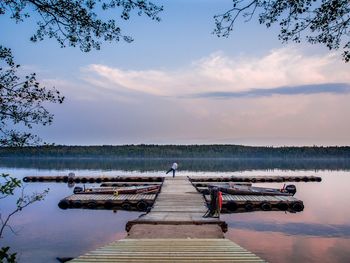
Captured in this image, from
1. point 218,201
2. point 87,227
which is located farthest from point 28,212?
point 218,201

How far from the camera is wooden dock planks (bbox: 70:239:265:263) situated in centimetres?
728

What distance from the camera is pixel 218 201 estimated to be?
13.6m

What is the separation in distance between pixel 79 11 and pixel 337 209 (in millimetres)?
24620

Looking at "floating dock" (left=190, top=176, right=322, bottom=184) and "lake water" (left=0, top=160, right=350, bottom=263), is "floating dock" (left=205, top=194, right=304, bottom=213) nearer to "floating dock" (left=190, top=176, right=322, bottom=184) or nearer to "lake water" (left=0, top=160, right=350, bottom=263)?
"lake water" (left=0, top=160, right=350, bottom=263)

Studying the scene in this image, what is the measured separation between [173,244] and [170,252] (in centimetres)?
80

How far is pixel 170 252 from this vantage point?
7875mm

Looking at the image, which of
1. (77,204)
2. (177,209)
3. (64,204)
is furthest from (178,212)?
(64,204)

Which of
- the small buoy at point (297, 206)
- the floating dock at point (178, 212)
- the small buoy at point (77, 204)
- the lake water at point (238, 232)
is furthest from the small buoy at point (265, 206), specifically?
the small buoy at point (77, 204)

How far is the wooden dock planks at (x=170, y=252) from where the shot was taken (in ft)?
23.9

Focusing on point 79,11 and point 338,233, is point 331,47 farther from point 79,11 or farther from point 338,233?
point 338,233

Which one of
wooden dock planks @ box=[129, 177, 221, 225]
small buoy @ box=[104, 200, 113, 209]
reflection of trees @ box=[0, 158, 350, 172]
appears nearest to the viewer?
wooden dock planks @ box=[129, 177, 221, 225]

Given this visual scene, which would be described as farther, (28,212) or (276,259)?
(28,212)

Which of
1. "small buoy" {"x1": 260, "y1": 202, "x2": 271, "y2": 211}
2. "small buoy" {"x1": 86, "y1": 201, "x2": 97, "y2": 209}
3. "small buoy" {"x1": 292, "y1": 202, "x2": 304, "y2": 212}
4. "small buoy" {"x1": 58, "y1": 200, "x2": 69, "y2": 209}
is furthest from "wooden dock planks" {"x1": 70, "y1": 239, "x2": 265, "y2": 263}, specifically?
"small buoy" {"x1": 58, "y1": 200, "x2": 69, "y2": 209}

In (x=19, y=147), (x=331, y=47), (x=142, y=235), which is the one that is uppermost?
(x=331, y=47)
